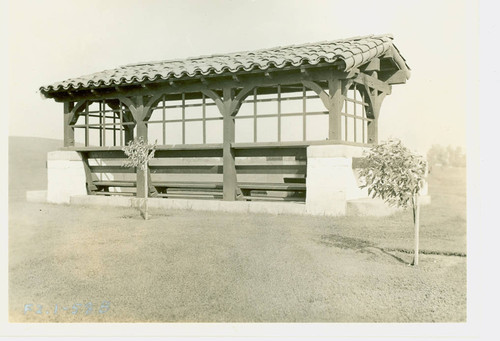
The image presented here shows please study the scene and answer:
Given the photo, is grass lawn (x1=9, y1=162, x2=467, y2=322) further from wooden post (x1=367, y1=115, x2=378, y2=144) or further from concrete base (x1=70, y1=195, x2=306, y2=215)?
wooden post (x1=367, y1=115, x2=378, y2=144)

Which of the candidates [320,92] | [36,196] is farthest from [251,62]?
[36,196]

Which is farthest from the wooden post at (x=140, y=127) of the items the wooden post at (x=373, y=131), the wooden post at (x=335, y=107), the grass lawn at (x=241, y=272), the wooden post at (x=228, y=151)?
the wooden post at (x=373, y=131)

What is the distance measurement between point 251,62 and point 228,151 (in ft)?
7.72

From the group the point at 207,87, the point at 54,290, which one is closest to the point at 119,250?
the point at 54,290

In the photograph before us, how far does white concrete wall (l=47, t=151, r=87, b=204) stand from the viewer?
47.4ft

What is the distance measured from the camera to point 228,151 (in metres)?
12.3

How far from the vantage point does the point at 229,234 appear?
28.0 feet

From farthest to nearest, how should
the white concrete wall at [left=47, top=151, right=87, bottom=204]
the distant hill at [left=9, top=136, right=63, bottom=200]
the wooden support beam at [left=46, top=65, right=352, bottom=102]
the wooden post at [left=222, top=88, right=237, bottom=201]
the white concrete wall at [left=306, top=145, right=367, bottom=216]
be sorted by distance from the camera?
the white concrete wall at [left=47, top=151, right=87, bottom=204], the distant hill at [left=9, top=136, right=63, bottom=200], the wooden post at [left=222, top=88, right=237, bottom=201], the wooden support beam at [left=46, top=65, right=352, bottom=102], the white concrete wall at [left=306, top=145, right=367, bottom=216]

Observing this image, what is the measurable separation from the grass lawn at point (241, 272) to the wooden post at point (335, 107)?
226 cm

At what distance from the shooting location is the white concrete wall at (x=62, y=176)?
1445cm

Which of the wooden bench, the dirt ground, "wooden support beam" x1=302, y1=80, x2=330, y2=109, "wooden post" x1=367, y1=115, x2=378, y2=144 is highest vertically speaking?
"wooden support beam" x1=302, y1=80, x2=330, y2=109

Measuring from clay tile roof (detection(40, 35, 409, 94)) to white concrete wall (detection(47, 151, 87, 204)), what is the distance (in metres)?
2.00

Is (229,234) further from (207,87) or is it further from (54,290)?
(207,87)

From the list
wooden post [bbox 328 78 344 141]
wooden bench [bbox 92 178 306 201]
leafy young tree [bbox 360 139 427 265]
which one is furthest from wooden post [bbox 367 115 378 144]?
leafy young tree [bbox 360 139 427 265]
